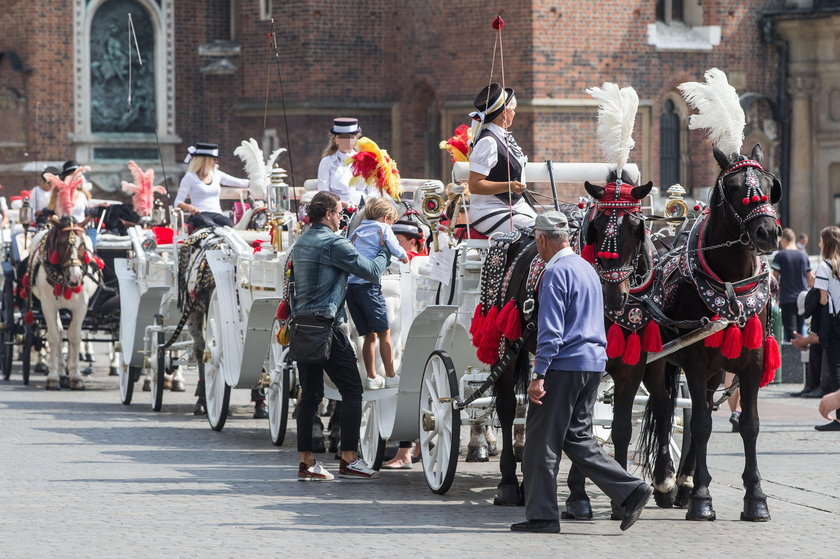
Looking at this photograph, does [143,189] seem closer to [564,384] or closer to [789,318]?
[789,318]

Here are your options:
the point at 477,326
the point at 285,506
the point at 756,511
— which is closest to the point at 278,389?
the point at 285,506

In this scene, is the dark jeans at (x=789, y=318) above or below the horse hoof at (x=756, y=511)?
above

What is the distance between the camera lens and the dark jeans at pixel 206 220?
15.9 meters

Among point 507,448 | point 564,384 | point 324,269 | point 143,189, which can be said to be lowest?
point 507,448

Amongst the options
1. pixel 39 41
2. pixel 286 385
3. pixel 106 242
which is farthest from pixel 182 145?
pixel 286 385

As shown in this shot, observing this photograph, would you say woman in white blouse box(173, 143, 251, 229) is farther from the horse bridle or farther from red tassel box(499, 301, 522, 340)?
the horse bridle

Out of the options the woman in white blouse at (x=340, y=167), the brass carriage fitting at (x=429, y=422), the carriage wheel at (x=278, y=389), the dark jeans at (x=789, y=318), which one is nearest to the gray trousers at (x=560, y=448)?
the brass carriage fitting at (x=429, y=422)

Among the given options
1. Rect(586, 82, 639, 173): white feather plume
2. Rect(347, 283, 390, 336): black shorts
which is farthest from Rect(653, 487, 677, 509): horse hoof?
Rect(347, 283, 390, 336): black shorts

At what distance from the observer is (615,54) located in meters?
27.3

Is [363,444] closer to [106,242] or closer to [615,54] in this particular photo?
[106,242]

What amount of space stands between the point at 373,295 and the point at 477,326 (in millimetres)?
1634

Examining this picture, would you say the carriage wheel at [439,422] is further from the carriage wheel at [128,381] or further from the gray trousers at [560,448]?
the carriage wheel at [128,381]

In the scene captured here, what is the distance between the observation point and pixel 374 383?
11438mm

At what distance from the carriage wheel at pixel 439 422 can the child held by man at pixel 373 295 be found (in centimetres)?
76
